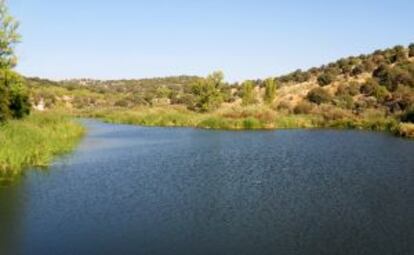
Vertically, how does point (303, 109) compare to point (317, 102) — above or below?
below

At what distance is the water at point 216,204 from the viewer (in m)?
15.3

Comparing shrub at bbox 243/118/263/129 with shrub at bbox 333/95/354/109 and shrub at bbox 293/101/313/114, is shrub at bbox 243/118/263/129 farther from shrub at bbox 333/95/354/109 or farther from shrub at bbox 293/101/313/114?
shrub at bbox 333/95/354/109

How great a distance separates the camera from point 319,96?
76.7 meters

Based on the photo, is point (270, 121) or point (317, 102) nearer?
point (270, 121)

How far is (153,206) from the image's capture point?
2030 centimetres

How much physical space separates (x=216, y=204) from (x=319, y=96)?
58806 mm

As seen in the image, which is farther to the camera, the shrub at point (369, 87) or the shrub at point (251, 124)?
the shrub at point (369, 87)

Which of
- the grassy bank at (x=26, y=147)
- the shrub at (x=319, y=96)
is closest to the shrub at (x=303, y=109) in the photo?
the shrub at (x=319, y=96)

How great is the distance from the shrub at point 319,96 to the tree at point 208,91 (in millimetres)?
13783

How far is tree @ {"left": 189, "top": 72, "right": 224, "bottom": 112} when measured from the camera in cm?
7988

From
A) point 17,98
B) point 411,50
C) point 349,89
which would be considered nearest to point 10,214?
point 17,98

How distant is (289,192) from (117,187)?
785cm

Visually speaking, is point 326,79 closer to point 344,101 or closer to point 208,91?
point 344,101

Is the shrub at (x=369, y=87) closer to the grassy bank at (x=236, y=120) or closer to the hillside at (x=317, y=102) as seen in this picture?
the hillside at (x=317, y=102)
